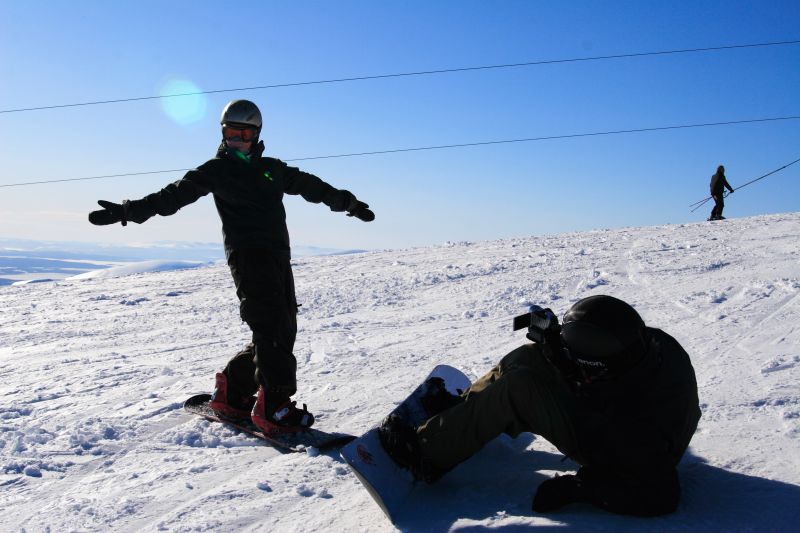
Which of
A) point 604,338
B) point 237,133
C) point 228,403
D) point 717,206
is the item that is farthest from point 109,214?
point 717,206

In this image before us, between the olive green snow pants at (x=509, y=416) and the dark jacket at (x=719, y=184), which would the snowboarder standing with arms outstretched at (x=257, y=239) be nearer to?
the olive green snow pants at (x=509, y=416)

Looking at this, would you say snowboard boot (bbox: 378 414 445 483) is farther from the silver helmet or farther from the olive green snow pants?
the silver helmet

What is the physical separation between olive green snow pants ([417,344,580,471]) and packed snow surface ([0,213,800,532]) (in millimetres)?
259

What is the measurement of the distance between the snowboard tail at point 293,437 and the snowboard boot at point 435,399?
31.0 inches

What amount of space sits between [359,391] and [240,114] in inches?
85.0

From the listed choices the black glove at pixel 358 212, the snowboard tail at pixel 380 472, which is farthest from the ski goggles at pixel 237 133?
the snowboard tail at pixel 380 472

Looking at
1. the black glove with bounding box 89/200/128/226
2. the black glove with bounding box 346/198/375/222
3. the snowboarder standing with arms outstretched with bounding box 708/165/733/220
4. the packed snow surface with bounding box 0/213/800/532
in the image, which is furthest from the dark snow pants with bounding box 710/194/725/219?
the black glove with bounding box 89/200/128/226

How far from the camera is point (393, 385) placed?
443 cm

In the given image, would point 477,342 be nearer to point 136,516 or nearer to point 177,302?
point 136,516

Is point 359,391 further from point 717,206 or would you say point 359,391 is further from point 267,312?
point 717,206

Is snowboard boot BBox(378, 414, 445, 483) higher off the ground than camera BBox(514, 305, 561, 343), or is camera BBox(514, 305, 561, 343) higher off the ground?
camera BBox(514, 305, 561, 343)

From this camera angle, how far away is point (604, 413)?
2.17m

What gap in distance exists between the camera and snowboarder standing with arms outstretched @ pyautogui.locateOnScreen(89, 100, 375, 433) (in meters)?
3.41

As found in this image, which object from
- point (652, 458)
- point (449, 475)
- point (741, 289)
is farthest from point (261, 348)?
point (741, 289)
